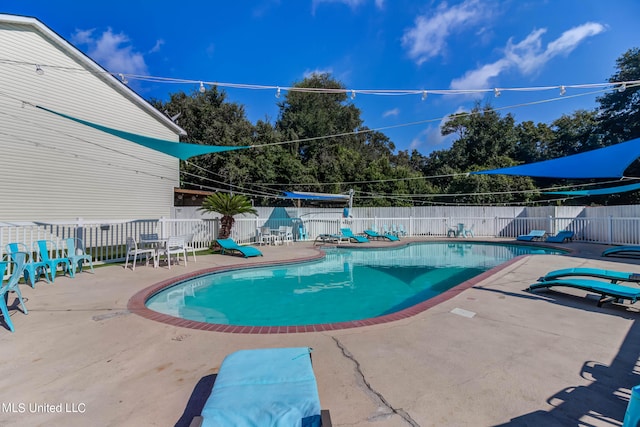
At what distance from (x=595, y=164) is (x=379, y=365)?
828 centimetres

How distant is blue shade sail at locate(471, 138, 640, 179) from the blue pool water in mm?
3257

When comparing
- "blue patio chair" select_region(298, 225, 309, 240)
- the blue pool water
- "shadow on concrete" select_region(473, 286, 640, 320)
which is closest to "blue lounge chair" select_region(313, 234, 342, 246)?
"blue patio chair" select_region(298, 225, 309, 240)

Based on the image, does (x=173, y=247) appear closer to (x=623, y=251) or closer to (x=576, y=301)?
(x=576, y=301)

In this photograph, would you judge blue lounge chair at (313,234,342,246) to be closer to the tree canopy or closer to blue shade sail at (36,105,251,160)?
the tree canopy

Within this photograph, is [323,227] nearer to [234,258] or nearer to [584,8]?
[234,258]

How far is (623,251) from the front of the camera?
31.4 ft

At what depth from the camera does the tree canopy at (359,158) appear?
21.1 meters

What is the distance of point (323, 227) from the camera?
16109 mm

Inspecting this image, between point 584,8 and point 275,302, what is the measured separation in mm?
10445

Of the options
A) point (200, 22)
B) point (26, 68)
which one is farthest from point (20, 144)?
point (200, 22)

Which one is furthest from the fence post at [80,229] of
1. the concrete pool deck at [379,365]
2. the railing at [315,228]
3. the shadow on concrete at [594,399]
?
the shadow on concrete at [594,399]

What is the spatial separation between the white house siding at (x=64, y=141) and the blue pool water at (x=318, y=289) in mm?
7340

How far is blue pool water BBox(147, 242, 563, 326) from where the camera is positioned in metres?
5.43

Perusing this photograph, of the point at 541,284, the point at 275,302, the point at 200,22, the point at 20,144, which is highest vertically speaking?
the point at 200,22
